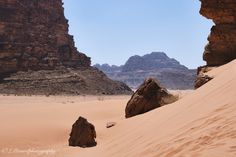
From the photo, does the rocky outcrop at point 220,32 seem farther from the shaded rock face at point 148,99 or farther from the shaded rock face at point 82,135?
the shaded rock face at point 82,135

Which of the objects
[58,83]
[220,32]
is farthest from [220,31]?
[58,83]

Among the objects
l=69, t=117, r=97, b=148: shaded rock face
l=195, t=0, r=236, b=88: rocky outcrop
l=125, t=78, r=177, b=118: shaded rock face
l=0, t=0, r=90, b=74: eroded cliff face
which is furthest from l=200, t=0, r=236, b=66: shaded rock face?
l=0, t=0, r=90, b=74: eroded cliff face

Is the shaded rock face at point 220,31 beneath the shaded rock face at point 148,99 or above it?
above

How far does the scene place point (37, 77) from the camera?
58.4 m

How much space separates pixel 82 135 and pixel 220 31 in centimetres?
461

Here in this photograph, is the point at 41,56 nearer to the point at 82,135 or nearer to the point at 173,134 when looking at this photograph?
the point at 82,135

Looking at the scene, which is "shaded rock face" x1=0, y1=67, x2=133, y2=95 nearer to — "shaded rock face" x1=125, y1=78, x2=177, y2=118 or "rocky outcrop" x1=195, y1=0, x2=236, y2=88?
"shaded rock face" x1=125, y1=78, x2=177, y2=118

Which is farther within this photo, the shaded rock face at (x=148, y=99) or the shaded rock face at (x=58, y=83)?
the shaded rock face at (x=58, y=83)

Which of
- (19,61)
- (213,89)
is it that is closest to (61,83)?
(19,61)

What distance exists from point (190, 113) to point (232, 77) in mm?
936

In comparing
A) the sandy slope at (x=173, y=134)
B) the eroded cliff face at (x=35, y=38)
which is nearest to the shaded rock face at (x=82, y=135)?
the sandy slope at (x=173, y=134)

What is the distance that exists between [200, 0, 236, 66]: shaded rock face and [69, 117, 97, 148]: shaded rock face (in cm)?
390

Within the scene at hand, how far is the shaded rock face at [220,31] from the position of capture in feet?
33.4

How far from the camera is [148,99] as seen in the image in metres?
10.2
